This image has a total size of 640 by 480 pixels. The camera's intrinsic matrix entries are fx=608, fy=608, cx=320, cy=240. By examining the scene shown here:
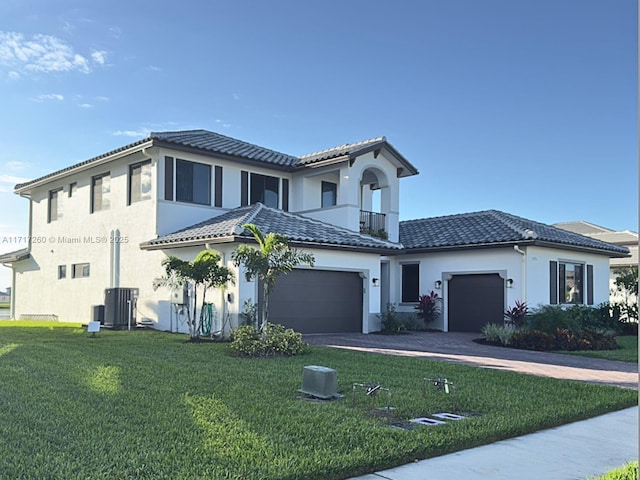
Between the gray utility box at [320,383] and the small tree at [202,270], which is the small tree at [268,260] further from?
the gray utility box at [320,383]

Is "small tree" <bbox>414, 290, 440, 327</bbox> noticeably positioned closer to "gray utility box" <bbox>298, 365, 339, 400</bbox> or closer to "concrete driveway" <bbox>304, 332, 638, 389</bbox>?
"concrete driveway" <bbox>304, 332, 638, 389</bbox>

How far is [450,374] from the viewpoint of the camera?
1127cm

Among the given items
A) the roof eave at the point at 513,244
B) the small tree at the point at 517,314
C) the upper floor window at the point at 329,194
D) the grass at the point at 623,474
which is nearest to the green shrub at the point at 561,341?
the small tree at the point at 517,314

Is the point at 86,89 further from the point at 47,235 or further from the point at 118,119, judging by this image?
the point at 47,235

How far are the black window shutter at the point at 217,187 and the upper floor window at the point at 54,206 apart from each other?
29.0 ft

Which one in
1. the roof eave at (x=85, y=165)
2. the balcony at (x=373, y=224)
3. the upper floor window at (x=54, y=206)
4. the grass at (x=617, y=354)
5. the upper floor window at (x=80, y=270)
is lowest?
the grass at (x=617, y=354)

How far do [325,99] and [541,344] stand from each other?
1055 centimetres

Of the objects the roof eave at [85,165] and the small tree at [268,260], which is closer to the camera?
the small tree at [268,260]

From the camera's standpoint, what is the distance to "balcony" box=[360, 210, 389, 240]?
23.5 meters

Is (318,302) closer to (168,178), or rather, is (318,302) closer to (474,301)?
(474,301)

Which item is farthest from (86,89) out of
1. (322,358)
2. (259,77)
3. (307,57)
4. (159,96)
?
(322,358)

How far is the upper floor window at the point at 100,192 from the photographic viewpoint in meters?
23.2

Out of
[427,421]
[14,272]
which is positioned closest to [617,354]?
[427,421]

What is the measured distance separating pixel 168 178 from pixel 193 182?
3.31 ft
